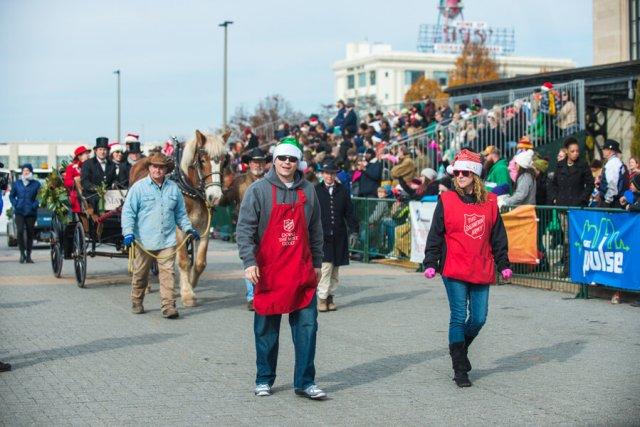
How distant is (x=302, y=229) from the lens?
27.3 ft

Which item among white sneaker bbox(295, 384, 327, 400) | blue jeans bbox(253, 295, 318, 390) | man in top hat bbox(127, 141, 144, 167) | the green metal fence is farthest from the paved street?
man in top hat bbox(127, 141, 144, 167)

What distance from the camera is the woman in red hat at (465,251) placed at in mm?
8703

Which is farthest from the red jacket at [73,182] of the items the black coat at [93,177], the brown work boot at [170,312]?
the brown work boot at [170,312]

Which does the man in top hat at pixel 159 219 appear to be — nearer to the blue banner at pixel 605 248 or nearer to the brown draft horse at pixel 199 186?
the brown draft horse at pixel 199 186

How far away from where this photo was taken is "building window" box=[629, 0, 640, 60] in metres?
29.0

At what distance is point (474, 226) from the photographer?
8773 millimetres

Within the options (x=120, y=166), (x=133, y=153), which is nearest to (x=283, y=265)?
(x=120, y=166)

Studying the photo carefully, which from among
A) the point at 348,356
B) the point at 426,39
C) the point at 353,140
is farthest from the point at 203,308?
the point at 426,39

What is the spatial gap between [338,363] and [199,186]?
5176 millimetres

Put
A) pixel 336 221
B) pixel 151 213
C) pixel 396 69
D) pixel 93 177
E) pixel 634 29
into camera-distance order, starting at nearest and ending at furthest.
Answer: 1. pixel 151 213
2. pixel 336 221
3. pixel 93 177
4. pixel 634 29
5. pixel 396 69

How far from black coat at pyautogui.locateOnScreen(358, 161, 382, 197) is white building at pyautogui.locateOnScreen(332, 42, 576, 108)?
296 ft

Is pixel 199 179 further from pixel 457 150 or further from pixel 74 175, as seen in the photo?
pixel 457 150

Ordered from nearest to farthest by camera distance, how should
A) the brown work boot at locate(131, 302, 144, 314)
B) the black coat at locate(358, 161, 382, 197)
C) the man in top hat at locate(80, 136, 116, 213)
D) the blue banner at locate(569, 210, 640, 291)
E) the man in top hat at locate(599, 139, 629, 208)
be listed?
the brown work boot at locate(131, 302, 144, 314)
the blue banner at locate(569, 210, 640, 291)
the man in top hat at locate(599, 139, 629, 208)
the man in top hat at locate(80, 136, 116, 213)
the black coat at locate(358, 161, 382, 197)

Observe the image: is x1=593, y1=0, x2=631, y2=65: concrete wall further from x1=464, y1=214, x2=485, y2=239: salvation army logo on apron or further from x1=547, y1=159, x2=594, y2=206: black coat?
x1=464, y1=214, x2=485, y2=239: salvation army logo on apron
